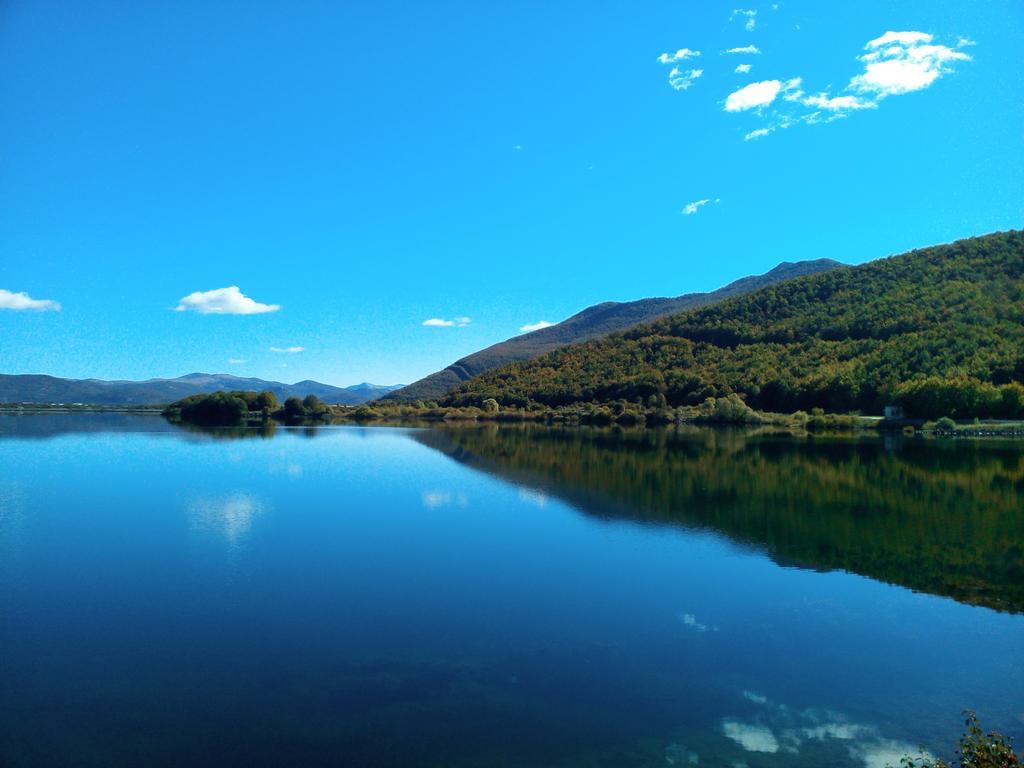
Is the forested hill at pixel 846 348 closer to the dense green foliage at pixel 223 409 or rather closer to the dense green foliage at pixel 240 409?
the dense green foliage at pixel 240 409

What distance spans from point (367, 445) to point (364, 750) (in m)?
48.9

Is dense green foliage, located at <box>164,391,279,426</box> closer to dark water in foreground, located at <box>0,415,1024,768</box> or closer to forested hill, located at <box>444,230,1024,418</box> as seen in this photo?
forested hill, located at <box>444,230,1024,418</box>

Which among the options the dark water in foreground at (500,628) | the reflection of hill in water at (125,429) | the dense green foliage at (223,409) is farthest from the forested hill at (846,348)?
the dark water in foreground at (500,628)

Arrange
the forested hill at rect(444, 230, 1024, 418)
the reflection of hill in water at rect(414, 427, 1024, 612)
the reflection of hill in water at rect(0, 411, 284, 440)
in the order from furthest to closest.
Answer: the forested hill at rect(444, 230, 1024, 418), the reflection of hill in water at rect(0, 411, 284, 440), the reflection of hill in water at rect(414, 427, 1024, 612)

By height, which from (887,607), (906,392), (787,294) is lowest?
(887,607)

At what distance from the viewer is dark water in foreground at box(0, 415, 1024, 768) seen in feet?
25.0

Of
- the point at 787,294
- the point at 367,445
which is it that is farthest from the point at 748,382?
the point at 367,445

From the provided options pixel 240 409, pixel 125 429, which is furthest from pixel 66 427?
pixel 240 409

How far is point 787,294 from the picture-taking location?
114 m

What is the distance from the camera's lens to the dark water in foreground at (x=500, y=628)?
763cm

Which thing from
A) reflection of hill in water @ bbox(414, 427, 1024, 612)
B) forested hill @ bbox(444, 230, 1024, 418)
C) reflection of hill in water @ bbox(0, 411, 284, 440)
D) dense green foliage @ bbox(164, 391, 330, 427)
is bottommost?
reflection of hill in water @ bbox(414, 427, 1024, 612)

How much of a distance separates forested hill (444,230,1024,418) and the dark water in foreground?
5451cm

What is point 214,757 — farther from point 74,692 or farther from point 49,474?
point 49,474

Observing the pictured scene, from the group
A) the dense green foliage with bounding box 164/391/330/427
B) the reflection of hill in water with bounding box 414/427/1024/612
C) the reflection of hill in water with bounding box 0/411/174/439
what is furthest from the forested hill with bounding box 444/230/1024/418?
the reflection of hill in water with bounding box 0/411/174/439
